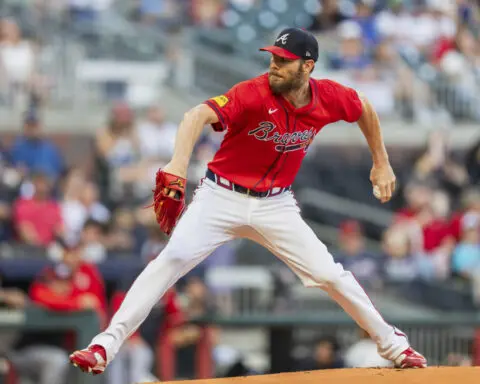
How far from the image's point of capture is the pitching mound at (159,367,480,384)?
646cm

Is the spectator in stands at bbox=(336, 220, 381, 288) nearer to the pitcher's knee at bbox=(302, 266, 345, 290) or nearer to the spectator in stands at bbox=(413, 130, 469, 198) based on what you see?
the spectator in stands at bbox=(413, 130, 469, 198)

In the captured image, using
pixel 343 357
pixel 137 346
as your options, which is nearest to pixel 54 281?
pixel 137 346

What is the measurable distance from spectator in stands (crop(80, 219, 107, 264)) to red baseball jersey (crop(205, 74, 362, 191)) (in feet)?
13.2

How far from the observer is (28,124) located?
12.4 metres

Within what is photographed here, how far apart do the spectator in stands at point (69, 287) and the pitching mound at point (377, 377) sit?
2.68m

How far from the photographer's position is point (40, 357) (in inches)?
354

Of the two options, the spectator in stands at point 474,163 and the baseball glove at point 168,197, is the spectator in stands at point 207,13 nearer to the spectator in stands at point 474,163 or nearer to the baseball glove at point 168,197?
the spectator in stands at point 474,163

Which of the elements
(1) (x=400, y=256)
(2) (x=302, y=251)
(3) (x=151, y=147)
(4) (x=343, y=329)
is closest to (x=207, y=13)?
(3) (x=151, y=147)

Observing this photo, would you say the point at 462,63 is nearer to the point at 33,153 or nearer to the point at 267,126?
the point at 33,153

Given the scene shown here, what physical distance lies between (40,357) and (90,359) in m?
2.80

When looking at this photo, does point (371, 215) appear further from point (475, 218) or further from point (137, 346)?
point (137, 346)

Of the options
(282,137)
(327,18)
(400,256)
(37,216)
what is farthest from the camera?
(327,18)

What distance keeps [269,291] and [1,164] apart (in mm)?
2906

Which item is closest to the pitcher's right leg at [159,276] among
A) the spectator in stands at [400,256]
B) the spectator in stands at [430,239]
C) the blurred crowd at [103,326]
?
the blurred crowd at [103,326]
